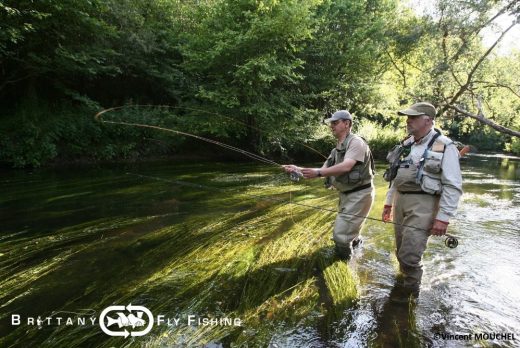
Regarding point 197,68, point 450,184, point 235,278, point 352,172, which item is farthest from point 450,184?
point 197,68

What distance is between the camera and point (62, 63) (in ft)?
42.8

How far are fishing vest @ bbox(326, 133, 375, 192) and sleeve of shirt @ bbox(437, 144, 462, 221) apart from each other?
3.56ft

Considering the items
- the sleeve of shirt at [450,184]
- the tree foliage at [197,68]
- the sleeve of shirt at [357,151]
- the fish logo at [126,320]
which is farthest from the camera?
the tree foliage at [197,68]

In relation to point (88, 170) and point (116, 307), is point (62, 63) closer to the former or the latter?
point (88, 170)

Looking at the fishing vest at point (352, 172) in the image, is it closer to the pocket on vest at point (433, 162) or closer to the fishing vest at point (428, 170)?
Answer: the fishing vest at point (428, 170)

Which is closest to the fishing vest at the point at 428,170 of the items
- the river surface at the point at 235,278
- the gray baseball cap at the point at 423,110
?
the gray baseball cap at the point at 423,110

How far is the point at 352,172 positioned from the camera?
4492mm

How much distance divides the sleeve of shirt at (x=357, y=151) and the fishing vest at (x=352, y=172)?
0.33ft

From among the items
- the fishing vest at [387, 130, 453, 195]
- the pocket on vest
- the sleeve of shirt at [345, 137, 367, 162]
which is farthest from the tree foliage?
the pocket on vest

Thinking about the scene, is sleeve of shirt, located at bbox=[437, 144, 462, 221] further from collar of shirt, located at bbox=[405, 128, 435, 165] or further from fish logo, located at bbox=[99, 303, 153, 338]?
fish logo, located at bbox=[99, 303, 153, 338]

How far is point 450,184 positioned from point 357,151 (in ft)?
3.78

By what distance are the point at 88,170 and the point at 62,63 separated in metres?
4.15

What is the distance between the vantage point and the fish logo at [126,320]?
3053 mm

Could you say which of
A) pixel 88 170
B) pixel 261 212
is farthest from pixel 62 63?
pixel 261 212
